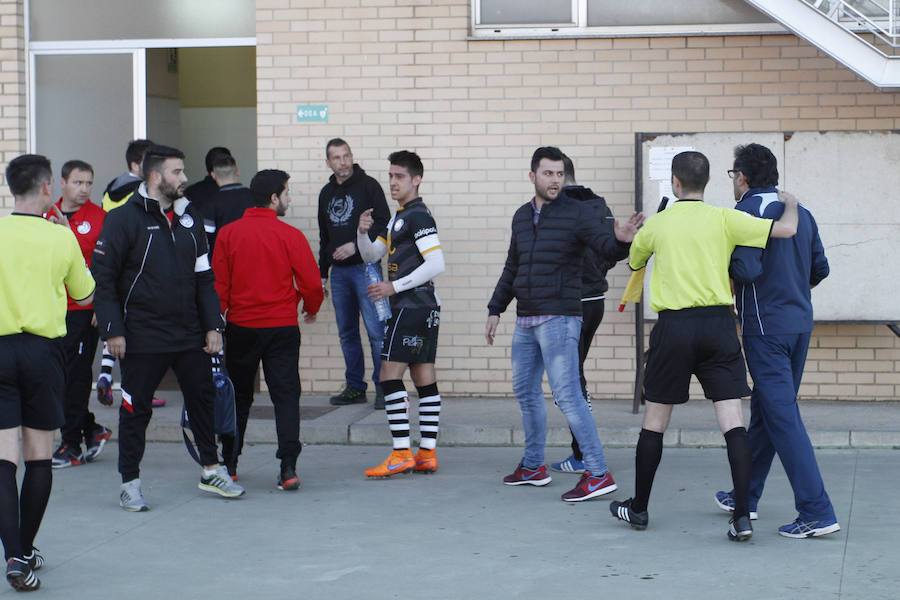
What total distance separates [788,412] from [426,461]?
273cm

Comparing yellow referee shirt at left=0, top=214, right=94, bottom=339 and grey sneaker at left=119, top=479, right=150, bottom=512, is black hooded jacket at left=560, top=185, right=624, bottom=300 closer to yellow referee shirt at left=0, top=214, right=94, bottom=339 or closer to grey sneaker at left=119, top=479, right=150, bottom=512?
grey sneaker at left=119, top=479, right=150, bottom=512

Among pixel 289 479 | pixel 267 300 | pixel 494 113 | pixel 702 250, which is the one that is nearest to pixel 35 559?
pixel 289 479

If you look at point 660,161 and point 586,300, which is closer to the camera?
point 586,300

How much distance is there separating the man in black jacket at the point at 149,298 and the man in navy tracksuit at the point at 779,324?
302 centimetres

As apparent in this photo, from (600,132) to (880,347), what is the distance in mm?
2896

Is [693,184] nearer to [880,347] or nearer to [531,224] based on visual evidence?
[531,224]

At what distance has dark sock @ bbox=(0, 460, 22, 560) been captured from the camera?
6031mm

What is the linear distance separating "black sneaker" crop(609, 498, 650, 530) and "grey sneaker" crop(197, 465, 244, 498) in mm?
2287

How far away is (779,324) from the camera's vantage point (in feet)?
22.9

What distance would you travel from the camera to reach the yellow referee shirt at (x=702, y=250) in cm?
683

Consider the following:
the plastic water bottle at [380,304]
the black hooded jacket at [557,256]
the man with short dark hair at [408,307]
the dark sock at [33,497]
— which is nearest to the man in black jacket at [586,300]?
the black hooded jacket at [557,256]

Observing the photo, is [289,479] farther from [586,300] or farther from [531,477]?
A: [586,300]

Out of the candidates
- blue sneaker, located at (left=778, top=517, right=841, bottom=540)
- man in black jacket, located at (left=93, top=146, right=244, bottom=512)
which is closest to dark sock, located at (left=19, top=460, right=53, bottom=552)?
man in black jacket, located at (left=93, top=146, right=244, bottom=512)

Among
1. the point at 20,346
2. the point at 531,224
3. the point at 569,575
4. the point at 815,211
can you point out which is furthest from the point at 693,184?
the point at 815,211
